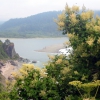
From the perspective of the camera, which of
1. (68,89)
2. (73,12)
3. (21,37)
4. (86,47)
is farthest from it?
(21,37)

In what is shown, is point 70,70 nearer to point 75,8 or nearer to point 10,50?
point 75,8

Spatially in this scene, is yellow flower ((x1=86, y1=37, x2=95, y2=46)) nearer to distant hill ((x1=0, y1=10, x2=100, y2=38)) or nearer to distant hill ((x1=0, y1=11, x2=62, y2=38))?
distant hill ((x1=0, y1=10, x2=100, y2=38))

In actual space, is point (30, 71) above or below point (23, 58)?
above

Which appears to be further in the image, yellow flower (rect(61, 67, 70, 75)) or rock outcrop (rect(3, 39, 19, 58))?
rock outcrop (rect(3, 39, 19, 58))

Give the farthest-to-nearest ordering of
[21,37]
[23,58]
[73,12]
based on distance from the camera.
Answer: [21,37] → [23,58] → [73,12]

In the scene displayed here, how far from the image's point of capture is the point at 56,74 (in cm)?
900

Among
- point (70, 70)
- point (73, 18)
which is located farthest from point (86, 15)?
point (70, 70)

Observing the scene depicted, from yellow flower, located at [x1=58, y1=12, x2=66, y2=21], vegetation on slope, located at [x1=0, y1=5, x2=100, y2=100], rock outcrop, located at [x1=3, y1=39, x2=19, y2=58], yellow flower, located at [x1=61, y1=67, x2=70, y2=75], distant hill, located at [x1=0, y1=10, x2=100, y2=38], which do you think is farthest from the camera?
distant hill, located at [x1=0, y1=10, x2=100, y2=38]

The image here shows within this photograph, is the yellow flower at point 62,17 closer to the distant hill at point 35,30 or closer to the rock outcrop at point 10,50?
the rock outcrop at point 10,50

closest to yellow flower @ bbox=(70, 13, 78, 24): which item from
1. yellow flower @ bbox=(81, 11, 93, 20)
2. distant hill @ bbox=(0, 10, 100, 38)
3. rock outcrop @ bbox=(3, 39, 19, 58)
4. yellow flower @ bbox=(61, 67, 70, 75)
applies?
yellow flower @ bbox=(81, 11, 93, 20)

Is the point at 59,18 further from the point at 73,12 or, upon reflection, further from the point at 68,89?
the point at 68,89

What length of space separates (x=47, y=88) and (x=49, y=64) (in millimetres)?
1264

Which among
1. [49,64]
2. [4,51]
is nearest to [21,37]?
[4,51]

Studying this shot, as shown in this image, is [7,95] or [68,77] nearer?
[68,77]
